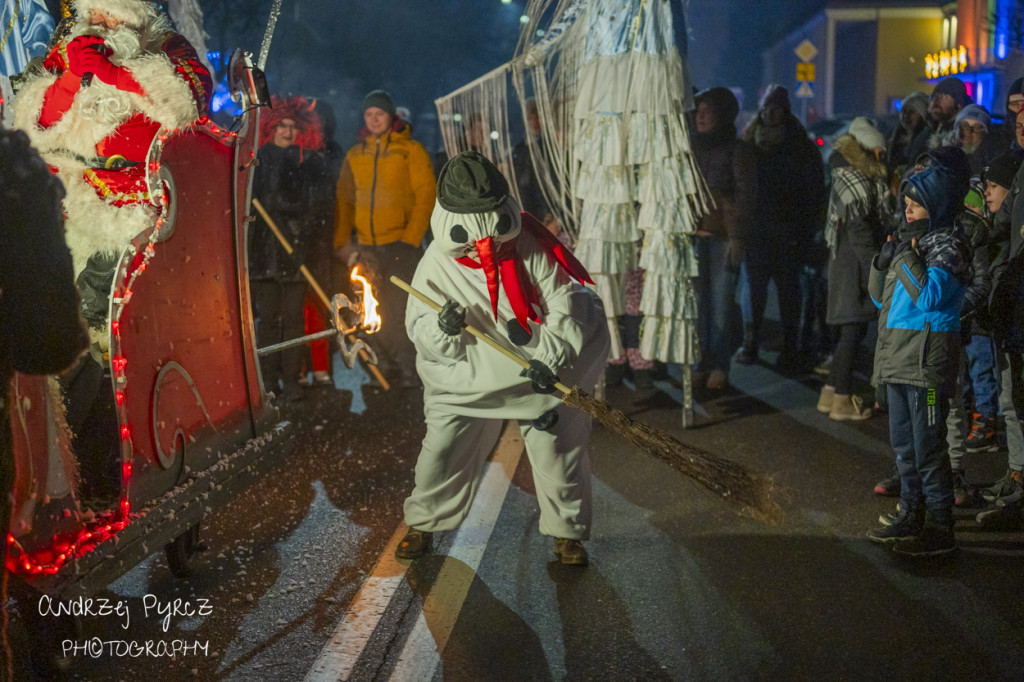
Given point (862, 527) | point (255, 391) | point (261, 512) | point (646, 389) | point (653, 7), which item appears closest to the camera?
point (255, 391)

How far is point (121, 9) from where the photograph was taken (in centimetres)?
410

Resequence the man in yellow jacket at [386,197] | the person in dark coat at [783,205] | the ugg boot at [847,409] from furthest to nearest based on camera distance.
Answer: the person in dark coat at [783,205] < the man in yellow jacket at [386,197] < the ugg boot at [847,409]

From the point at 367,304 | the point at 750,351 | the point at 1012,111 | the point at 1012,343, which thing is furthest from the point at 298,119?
the point at 1012,343

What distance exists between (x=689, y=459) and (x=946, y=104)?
5.13 meters

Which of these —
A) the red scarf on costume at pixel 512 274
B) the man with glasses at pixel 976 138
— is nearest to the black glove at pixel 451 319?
the red scarf on costume at pixel 512 274

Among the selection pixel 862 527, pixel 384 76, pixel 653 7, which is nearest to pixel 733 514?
pixel 862 527

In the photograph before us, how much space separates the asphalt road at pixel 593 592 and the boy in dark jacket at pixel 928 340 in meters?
0.32

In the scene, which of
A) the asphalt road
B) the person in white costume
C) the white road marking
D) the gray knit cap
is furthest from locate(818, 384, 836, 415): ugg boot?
the gray knit cap

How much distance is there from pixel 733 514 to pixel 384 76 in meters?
15.6

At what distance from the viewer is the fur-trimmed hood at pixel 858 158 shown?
6531 mm

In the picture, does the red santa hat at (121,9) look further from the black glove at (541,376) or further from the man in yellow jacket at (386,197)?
the man in yellow jacket at (386,197)

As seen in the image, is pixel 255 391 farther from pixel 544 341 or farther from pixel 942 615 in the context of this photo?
pixel 942 615

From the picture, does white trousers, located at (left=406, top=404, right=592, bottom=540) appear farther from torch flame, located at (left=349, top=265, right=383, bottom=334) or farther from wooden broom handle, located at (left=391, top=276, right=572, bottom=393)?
torch flame, located at (left=349, top=265, right=383, bottom=334)

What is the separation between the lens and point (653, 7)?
582cm
